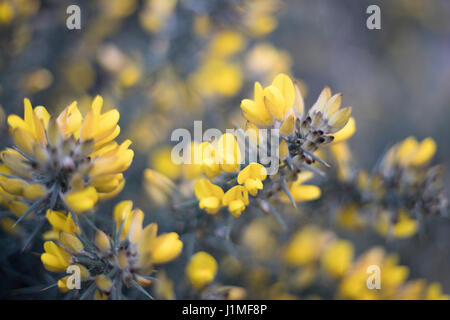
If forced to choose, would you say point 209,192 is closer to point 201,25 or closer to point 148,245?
point 148,245

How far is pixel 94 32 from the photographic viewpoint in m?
1.76

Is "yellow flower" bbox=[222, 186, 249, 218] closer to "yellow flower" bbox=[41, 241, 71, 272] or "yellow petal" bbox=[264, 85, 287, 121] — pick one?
"yellow petal" bbox=[264, 85, 287, 121]

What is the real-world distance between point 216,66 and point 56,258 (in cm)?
120

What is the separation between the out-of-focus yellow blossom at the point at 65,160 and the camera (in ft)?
2.23

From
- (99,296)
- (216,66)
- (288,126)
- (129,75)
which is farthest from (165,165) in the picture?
(288,126)

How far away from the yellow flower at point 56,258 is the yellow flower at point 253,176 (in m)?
0.41

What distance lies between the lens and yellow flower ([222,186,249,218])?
0.75m

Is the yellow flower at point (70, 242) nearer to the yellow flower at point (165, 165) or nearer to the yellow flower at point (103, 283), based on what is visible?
the yellow flower at point (103, 283)

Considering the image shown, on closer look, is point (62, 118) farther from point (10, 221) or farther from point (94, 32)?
point (94, 32)

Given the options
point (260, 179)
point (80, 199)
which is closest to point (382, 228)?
point (260, 179)

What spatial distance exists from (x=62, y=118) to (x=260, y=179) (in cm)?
45

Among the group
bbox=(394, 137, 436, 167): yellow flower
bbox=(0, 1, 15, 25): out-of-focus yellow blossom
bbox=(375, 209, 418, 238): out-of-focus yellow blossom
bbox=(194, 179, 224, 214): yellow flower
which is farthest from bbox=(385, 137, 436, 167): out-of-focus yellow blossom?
bbox=(0, 1, 15, 25): out-of-focus yellow blossom

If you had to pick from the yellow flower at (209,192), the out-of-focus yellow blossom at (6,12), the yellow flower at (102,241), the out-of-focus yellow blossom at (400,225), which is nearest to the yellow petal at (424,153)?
the out-of-focus yellow blossom at (400,225)

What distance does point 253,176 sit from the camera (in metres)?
0.75
